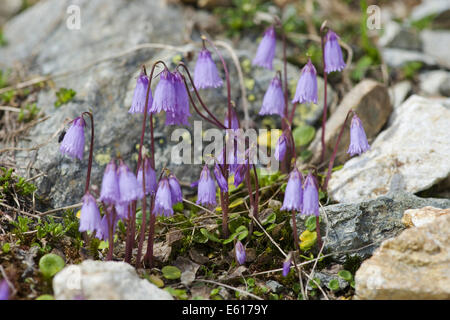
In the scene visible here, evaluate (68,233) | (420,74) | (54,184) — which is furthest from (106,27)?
(420,74)

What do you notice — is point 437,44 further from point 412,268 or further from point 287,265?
point 287,265

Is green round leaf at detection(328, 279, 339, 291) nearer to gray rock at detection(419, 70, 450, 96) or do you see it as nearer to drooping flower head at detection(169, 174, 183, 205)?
drooping flower head at detection(169, 174, 183, 205)

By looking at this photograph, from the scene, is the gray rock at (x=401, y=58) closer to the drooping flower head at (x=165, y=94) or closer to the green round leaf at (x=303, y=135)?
the green round leaf at (x=303, y=135)

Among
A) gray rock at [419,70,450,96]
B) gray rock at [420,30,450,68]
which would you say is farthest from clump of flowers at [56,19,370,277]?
gray rock at [420,30,450,68]

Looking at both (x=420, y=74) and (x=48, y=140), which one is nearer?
(x=48, y=140)
